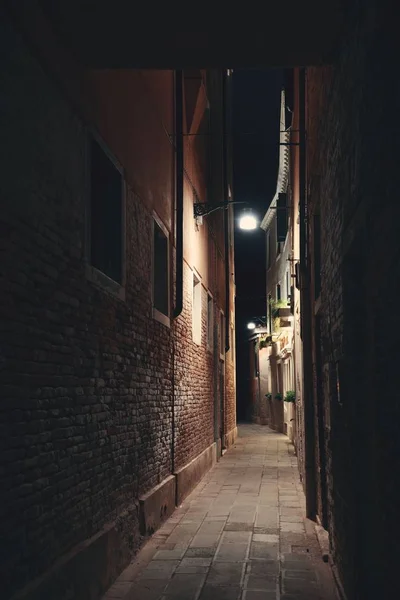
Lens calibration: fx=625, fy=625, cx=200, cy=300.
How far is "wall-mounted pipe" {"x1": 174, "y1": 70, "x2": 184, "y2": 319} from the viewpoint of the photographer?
31.0 feet

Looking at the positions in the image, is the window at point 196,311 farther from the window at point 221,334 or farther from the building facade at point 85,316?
the window at point 221,334

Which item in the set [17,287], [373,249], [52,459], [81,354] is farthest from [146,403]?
[373,249]

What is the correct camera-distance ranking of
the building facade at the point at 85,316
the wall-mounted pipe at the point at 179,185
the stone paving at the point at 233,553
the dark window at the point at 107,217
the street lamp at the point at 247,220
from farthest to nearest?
the street lamp at the point at 247,220, the wall-mounted pipe at the point at 179,185, the dark window at the point at 107,217, the stone paving at the point at 233,553, the building facade at the point at 85,316

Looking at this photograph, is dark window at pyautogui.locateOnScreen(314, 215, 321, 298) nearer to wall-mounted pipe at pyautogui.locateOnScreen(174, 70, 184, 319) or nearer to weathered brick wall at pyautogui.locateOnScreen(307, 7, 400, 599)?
weathered brick wall at pyautogui.locateOnScreen(307, 7, 400, 599)

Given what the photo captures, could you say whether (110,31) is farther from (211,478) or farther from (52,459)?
(211,478)

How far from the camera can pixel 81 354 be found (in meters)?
5.05

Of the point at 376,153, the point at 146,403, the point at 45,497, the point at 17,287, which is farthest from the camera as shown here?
the point at 146,403

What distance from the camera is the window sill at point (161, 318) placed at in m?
8.04

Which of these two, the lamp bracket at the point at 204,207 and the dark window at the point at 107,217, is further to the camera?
the lamp bracket at the point at 204,207

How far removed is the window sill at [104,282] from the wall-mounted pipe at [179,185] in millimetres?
3063

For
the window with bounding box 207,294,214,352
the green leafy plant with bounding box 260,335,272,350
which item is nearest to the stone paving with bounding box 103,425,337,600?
the window with bounding box 207,294,214,352

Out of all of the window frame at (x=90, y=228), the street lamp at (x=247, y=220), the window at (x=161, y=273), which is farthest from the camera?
the street lamp at (x=247, y=220)

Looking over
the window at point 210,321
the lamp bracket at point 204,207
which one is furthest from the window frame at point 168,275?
the window at point 210,321

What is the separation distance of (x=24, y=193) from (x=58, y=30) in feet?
4.94
